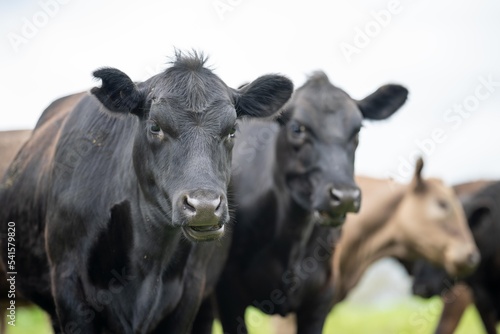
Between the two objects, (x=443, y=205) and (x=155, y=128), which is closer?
(x=155, y=128)

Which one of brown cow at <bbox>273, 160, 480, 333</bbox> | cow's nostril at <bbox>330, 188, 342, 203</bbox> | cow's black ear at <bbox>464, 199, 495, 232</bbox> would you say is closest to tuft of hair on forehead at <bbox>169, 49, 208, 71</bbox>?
cow's nostril at <bbox>330, 188, 342, 203</bbox>

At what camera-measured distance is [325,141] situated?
26.4 ft

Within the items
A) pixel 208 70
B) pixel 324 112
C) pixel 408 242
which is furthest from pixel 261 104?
pixel 408 242

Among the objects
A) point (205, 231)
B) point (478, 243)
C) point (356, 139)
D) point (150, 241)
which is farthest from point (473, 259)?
point (205, 231)

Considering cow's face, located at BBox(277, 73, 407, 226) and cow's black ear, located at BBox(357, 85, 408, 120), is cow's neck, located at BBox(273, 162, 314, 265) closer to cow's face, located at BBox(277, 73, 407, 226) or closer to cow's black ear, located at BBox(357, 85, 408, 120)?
cow's face, located at BBox(277, 73, 407, 226)

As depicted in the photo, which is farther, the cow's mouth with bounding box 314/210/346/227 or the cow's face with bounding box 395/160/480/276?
the cow's face with bounding box 395/160/480/276

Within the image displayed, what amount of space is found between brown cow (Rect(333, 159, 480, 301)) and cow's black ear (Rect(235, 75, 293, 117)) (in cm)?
489

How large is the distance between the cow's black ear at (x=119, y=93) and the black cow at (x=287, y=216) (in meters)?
2.20

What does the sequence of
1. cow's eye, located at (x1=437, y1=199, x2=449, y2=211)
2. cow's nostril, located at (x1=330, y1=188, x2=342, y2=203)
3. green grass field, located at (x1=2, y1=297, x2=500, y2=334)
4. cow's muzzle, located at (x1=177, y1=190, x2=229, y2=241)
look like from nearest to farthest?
cow's muzzle, located at (x1=177, y1=190, x2=229, y2=241) → cow's nostril, located at (x1=330, y1=188, x2=342, y2=203) → cow's eye, located at (x1=437, y1=199, x2=449, y2=211) → green grass field, located at (x1=2, y1=297, x2=500, y2=334)

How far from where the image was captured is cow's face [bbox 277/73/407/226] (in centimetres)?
761

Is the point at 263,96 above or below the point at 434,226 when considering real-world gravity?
above

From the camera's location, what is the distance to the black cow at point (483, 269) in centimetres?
1215

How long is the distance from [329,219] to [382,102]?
5.17 feet

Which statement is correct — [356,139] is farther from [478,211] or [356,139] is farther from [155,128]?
[478,211]
